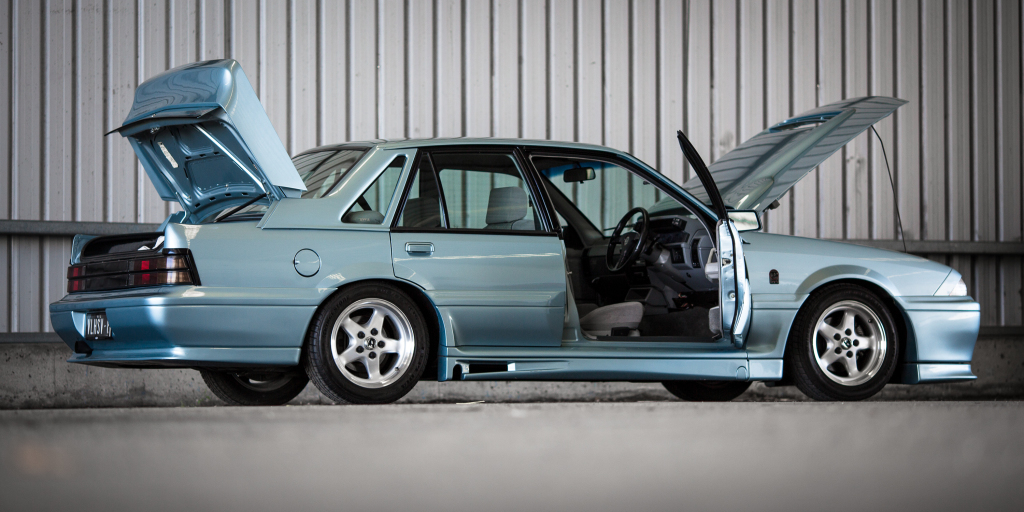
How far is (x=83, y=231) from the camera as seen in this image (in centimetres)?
755

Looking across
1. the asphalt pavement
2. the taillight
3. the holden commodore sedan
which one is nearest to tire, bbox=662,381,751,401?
the holden commodore sedan

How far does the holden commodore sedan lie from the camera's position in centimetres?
412

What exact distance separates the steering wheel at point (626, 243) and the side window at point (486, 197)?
2.55 feet

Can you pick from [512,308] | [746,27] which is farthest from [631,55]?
[512,308]

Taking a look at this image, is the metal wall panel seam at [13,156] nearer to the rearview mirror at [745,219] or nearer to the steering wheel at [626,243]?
the steering wheel at [626,243]

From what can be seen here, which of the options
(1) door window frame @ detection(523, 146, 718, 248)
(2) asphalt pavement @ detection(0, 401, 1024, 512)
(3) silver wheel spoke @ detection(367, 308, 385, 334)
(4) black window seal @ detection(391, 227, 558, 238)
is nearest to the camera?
(2) asphalt pavement @ detection(0, 401, 1024, 512)

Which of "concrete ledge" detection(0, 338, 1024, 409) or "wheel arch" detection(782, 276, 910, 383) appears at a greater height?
"wheel arch" detection(782, 276, 910, 383)

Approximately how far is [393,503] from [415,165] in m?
1.78

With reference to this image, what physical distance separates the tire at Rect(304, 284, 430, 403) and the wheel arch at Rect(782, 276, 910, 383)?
2.01 metres

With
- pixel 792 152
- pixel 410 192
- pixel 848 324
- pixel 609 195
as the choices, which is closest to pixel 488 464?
pixel 410 192

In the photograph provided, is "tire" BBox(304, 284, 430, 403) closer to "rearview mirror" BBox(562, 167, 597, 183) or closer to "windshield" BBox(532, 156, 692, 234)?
"rearview mirror" BBox(562, 167, 597, 183)

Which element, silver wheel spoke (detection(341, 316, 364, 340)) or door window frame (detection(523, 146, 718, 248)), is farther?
door window frame (detection(523, 146, 718, 248))

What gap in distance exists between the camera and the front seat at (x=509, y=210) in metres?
4.74

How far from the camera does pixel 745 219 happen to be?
4988 millimetres
